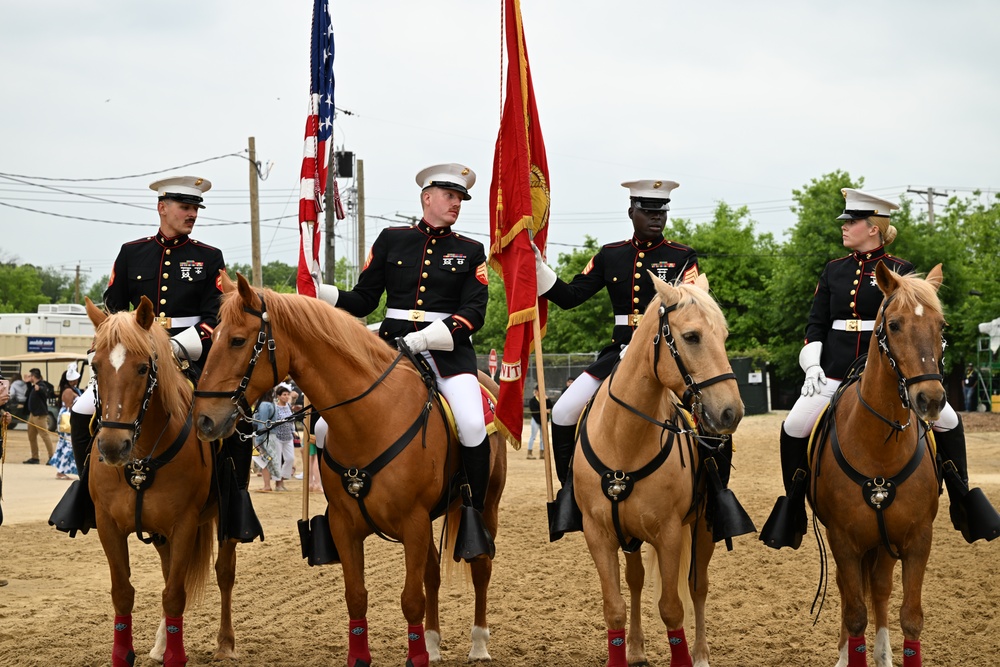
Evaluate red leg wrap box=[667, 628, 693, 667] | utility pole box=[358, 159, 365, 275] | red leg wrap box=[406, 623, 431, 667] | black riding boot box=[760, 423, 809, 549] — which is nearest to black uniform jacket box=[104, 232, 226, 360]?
red leg wrap box=[406, 623, 431, 667]

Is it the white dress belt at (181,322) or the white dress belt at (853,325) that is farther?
the white dress belt at (181,322)

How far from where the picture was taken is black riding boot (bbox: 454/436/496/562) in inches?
244


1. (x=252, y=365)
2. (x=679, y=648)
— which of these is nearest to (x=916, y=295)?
(x=679, y=648)

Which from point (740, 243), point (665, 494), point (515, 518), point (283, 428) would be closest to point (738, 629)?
point (665, 494)

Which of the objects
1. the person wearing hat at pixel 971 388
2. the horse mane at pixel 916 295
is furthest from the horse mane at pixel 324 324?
the person wearing hat at pixel 971 388

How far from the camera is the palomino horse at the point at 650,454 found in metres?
5.34

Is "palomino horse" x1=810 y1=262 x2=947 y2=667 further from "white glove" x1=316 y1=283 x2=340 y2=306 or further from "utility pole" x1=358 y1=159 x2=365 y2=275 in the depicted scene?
"utility pole" x1=358 y1=159 x2=365 y2=275

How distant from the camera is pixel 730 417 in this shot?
4996 millimetres

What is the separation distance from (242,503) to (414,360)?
58.9 inches

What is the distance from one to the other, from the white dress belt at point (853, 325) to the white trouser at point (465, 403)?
94.0 inches

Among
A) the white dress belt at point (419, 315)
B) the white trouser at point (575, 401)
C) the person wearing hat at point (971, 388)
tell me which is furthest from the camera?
the person wearing hat at point (971, 388)

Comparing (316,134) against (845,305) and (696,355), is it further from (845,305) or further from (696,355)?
(845,305)

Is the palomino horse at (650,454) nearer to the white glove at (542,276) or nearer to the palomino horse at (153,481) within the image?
the white glove at (542,276)

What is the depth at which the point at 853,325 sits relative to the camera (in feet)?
22.1
